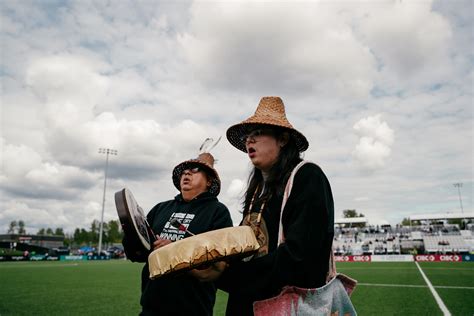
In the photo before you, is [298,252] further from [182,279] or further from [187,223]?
[187,223]

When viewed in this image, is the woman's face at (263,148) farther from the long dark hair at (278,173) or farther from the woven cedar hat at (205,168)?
the woven cedar hat at (205,168)

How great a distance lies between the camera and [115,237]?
101 m

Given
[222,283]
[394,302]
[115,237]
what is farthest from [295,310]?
[115,237]

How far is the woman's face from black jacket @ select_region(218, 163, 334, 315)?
0.31m

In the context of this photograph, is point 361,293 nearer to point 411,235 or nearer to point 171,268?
point 171,268

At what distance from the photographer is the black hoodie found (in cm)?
301

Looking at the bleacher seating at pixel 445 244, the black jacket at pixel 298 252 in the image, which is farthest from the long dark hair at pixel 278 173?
the bleacher seating at pixel 445 244

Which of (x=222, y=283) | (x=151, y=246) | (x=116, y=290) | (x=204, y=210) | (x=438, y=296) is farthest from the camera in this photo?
(x=116, y=290)

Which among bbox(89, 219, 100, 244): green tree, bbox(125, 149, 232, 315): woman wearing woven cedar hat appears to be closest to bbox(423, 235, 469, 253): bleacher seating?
bbox(125, 149, 232, 315): woman wearing woven cedar hat

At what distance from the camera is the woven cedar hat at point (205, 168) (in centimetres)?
379

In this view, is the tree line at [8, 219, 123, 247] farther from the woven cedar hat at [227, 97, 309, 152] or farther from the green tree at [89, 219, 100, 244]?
the woven cedar hat at [227, 97, 309, 152]

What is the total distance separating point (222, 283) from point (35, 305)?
27.2 ft

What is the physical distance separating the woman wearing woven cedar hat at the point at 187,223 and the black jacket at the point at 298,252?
971 mm

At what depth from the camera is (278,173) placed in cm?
199
